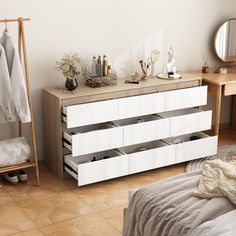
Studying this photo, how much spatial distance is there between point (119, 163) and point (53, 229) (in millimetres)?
904

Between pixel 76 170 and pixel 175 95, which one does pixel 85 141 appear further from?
pixel 175 95

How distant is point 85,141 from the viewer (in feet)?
13.6

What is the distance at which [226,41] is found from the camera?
5.18 meters

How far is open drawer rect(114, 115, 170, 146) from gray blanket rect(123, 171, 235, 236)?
4.05 feet

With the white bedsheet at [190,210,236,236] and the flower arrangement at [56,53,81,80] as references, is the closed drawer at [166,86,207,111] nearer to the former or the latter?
the flower arrangement at [56,53,81,80]

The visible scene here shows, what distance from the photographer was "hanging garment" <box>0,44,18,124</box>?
392 centimetres

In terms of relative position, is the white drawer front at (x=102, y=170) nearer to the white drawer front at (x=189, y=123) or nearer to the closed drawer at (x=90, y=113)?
the closed drawer at (x=90, y=113)

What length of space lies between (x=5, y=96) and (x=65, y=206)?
3.05 feet

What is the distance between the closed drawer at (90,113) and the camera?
4090mm

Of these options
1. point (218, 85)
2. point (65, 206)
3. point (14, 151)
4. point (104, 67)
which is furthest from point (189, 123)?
point (14, 151)

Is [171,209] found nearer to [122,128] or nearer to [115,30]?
[122,128]

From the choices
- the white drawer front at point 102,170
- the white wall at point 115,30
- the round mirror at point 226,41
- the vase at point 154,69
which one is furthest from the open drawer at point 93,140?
the round mirror at point 226,41

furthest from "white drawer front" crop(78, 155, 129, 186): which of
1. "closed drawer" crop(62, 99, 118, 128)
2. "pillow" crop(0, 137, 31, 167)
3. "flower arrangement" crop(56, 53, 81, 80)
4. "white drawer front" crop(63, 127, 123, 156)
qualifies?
"flower arrangement" crop(56, 53, 81, 80)

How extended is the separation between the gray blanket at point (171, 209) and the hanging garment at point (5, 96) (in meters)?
1.41
